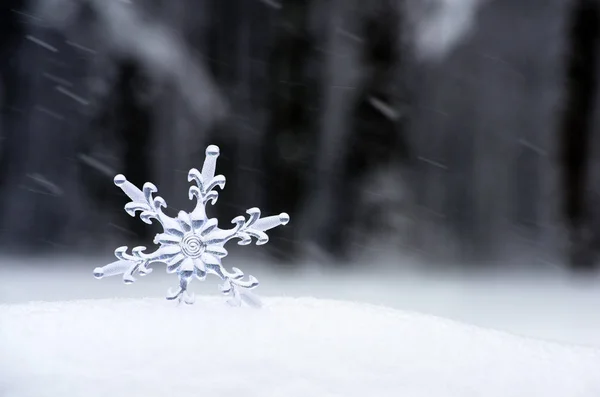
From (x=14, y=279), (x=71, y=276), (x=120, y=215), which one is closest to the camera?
(x=14, y=279)

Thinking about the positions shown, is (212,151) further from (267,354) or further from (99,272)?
(267,354)

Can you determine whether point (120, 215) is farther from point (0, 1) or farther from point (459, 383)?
point (459, 383)

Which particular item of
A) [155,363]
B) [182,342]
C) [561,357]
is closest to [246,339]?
[182,342]

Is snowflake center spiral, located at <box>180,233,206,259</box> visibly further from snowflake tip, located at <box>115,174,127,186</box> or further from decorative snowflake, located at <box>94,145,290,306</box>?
snowflake tip, located at <box>115,174,127,186</box>

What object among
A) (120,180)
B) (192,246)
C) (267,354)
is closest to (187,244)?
(192,246)

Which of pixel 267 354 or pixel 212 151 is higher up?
pixel 212 151

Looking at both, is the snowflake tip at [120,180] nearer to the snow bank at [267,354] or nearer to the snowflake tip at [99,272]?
the snowflake tip at [99,272]

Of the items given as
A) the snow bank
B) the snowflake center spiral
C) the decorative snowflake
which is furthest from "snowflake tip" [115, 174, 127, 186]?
the snow bank
